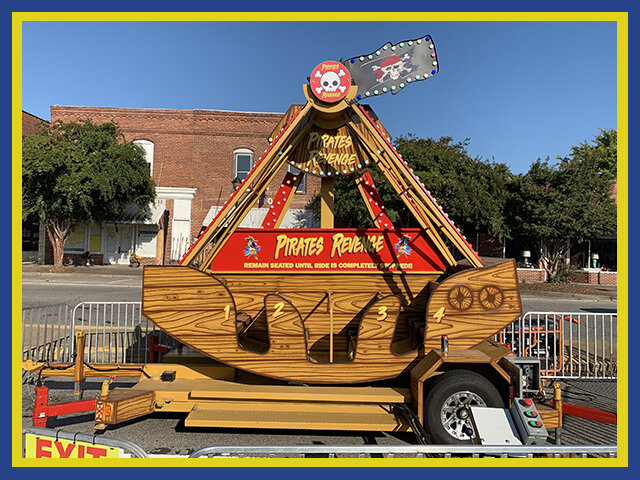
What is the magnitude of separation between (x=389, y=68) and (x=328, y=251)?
254cm

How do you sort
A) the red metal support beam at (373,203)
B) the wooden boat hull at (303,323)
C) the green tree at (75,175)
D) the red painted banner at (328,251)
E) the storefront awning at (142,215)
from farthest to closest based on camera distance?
the storefront awning at (142,215) → the green tree at (75,175) → the red metal support beam at (373,203) → the red painted banner at (328,251) → the wooden boat hull at (303,323)

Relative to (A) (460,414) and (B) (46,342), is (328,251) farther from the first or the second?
(B) (46,342)

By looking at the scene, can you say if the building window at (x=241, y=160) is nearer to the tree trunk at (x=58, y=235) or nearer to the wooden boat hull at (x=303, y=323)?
the tree trunk at (x=58, y=235)

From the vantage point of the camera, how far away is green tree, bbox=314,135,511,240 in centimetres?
2075

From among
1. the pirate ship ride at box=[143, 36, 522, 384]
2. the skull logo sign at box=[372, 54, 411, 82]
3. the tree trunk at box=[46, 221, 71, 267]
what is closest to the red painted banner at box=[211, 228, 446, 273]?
the pirate ship ride at box=[143, 36, 522, 384]

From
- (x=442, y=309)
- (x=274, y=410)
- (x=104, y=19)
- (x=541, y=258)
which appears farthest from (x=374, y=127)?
(x=541, y=258)

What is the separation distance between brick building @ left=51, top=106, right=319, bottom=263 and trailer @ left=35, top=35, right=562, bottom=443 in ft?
64.6

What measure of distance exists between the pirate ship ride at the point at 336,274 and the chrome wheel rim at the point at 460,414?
637mm

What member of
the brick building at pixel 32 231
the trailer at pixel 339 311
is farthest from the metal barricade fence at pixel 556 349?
the brick building at pixel 32 231

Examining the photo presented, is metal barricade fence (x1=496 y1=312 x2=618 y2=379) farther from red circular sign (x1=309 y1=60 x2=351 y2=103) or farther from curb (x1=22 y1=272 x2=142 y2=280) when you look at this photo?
curb (x1=22 y1=272 x2=142 y2=280)

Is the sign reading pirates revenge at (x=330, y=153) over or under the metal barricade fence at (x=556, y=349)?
over

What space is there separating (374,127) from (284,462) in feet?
13.0

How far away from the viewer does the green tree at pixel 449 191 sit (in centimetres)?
2075

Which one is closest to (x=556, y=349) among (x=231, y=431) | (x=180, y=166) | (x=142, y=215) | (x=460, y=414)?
(x=460, y=414)
